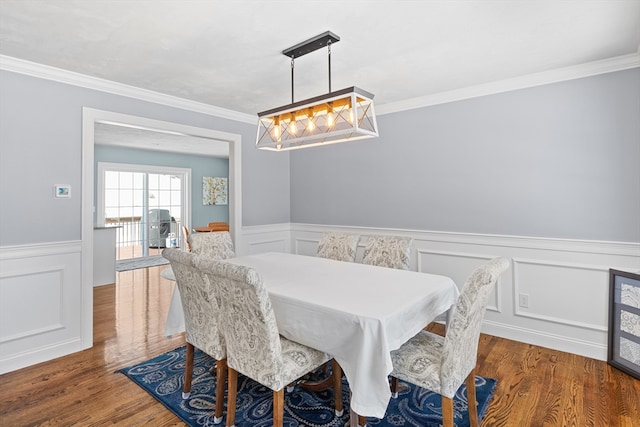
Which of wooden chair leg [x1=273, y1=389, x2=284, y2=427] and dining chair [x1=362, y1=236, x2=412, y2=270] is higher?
dining chair [x1=362, y1=236, x2=412, y2=270]

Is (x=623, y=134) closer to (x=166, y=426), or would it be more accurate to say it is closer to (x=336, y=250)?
(x=336, y=250)

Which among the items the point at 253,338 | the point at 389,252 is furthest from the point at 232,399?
the point at 389,252

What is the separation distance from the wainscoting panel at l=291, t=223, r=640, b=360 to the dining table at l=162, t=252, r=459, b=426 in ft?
4.00

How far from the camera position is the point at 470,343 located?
1.79 meters

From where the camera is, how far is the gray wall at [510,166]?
2.76m

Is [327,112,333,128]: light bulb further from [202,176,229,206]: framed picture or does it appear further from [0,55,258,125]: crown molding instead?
[202,176,229,206]: framed picture

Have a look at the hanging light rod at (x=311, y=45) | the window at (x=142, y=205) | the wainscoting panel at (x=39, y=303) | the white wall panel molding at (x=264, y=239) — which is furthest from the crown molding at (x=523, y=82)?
the window at (x=142, y=205)

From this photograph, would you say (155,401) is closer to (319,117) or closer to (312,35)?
(319,117)

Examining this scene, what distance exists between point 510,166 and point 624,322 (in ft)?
4.93

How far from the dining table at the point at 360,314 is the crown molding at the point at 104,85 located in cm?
208

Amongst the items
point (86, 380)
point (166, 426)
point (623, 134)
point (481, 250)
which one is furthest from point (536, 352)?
point (86, 380)

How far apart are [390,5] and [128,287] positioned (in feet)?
16.4

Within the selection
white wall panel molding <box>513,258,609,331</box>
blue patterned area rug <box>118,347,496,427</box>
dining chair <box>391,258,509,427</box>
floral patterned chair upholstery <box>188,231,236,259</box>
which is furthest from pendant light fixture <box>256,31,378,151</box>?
white wall panel molding <box>513,258,609,331</box>

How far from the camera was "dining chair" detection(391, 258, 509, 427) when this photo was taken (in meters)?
1.64
